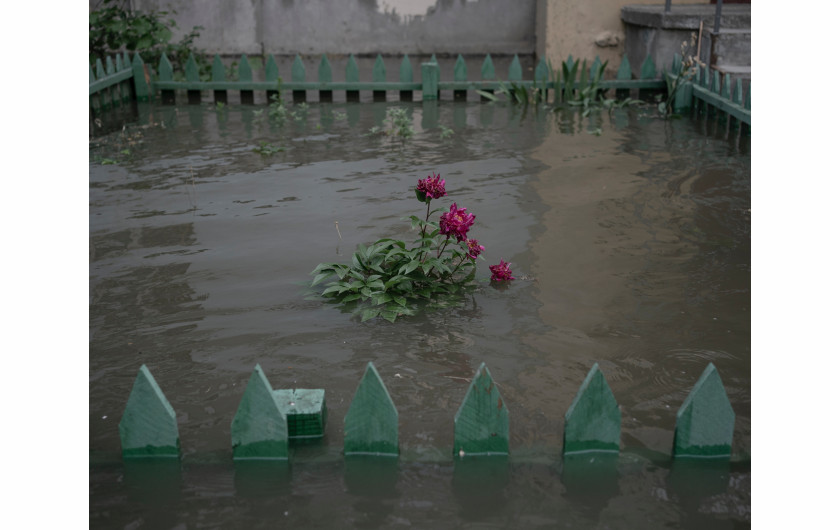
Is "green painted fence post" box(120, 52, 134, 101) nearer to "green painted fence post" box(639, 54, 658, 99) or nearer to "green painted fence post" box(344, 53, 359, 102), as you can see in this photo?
"green painted fence post" box(344, 53, 359, 102)

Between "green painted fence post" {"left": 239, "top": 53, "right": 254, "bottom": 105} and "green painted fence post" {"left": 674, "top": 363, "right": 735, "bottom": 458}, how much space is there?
7.52 metres

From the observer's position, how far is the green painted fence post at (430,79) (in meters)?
9.08

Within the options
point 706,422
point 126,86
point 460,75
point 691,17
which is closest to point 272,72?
point 126,86

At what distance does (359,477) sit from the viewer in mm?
2471

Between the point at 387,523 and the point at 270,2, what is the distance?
11001mm

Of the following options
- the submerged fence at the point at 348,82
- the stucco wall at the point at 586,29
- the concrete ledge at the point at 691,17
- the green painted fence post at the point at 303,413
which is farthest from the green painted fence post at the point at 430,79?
the green painted fence post at the point at 303,413

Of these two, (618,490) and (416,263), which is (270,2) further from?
(618,490)

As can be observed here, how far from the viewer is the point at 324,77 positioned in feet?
29.7

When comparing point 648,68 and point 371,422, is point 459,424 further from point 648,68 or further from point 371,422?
point 648,68

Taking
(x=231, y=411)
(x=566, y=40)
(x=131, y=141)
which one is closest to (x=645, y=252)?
(x=231, y=411)

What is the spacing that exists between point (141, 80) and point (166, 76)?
0.91ft

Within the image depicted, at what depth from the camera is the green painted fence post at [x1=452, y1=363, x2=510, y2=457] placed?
2.46 meters

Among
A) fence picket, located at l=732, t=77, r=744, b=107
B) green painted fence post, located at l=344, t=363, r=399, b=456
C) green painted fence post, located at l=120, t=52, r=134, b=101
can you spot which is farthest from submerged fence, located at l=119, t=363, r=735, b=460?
green painted fence post, located at l=120, t=52, r=134, b=101

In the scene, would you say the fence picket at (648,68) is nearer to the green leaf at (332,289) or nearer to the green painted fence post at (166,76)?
the green painted fence post at (166,76)
